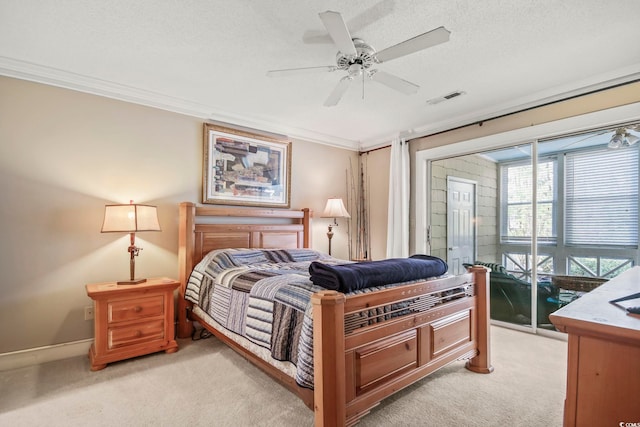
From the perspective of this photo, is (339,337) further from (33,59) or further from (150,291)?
(33,59)

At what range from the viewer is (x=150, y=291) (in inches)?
105

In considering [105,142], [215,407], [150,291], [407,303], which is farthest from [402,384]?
[105,142]

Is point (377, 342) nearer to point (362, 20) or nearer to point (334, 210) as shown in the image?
point (362, 20)

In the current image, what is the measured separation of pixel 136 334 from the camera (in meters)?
2.60

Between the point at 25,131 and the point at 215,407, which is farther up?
the point at 25,131

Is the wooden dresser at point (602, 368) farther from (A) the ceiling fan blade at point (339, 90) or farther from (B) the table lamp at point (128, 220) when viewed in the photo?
(B) the table lamp at point (128, 220)

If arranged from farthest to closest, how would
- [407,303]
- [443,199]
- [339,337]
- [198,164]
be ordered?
[443,199] → [198,164] → [407,303] → [339,337]

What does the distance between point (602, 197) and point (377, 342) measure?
10.9 ft

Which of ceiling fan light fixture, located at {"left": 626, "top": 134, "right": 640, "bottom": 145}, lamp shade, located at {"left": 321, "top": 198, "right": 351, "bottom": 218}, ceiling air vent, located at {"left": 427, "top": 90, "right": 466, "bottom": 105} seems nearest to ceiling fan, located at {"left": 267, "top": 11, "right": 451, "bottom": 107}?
ceiling air vent, located at {"left": 427, "top": 90, "right": 466, "bottom": 105}

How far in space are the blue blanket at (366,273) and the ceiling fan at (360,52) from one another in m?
1.30

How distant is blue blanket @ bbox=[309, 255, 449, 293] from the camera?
177 centimetres

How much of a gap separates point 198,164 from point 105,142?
33.5 inches

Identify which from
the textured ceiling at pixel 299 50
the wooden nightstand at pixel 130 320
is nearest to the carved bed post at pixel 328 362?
the textured ceiling at pixel 299 50

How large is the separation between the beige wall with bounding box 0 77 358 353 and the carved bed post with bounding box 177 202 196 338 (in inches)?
7.0
